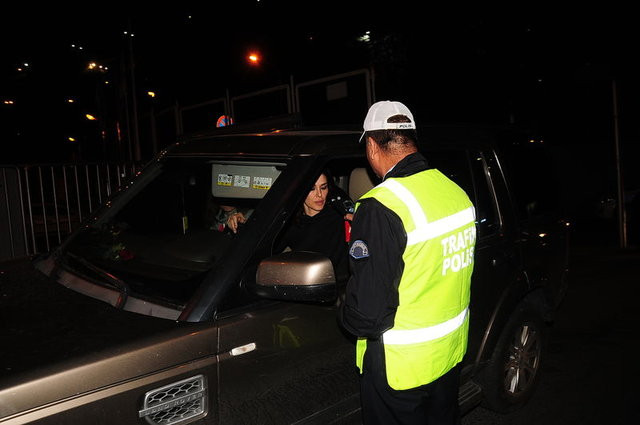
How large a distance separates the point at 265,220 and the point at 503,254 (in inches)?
67.4

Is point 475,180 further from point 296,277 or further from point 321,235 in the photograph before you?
point 296,277

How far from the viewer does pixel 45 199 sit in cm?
655

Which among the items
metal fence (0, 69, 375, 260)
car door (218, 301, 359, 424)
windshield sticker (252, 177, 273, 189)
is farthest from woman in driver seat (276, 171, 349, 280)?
metal fence (0, 69, 375, 260)

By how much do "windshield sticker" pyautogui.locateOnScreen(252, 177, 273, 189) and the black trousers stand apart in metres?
1.15

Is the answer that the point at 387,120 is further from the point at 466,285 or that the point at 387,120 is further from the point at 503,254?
the point at 503,254

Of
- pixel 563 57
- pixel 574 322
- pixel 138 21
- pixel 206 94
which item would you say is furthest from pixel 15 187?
pixel 206 94

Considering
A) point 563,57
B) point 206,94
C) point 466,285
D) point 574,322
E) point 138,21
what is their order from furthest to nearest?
point 206,94 → point 563,57 → point 138,21 → point 574,322 → point 466,285

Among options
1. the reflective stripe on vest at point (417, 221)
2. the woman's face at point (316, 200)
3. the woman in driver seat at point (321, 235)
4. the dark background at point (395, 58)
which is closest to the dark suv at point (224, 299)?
the woman in driver seat at point (321, 235)

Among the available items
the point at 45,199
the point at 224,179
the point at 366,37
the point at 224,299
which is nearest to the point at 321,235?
the point at 224,179

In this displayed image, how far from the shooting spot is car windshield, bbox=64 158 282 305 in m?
2.44

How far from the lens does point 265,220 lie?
227 cm

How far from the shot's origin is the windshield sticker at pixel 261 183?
9.59ft

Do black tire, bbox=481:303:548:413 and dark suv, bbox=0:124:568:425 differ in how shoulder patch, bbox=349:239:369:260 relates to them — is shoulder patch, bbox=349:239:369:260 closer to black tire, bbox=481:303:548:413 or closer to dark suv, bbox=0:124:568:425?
dark suv, bbox=0:124:568:425

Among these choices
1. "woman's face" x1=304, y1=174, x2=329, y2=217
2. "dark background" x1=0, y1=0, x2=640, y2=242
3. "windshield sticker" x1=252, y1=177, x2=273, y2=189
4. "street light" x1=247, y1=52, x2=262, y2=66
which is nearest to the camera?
"windshield sticker" x1=252, y1=177, x2=273, y2=189
